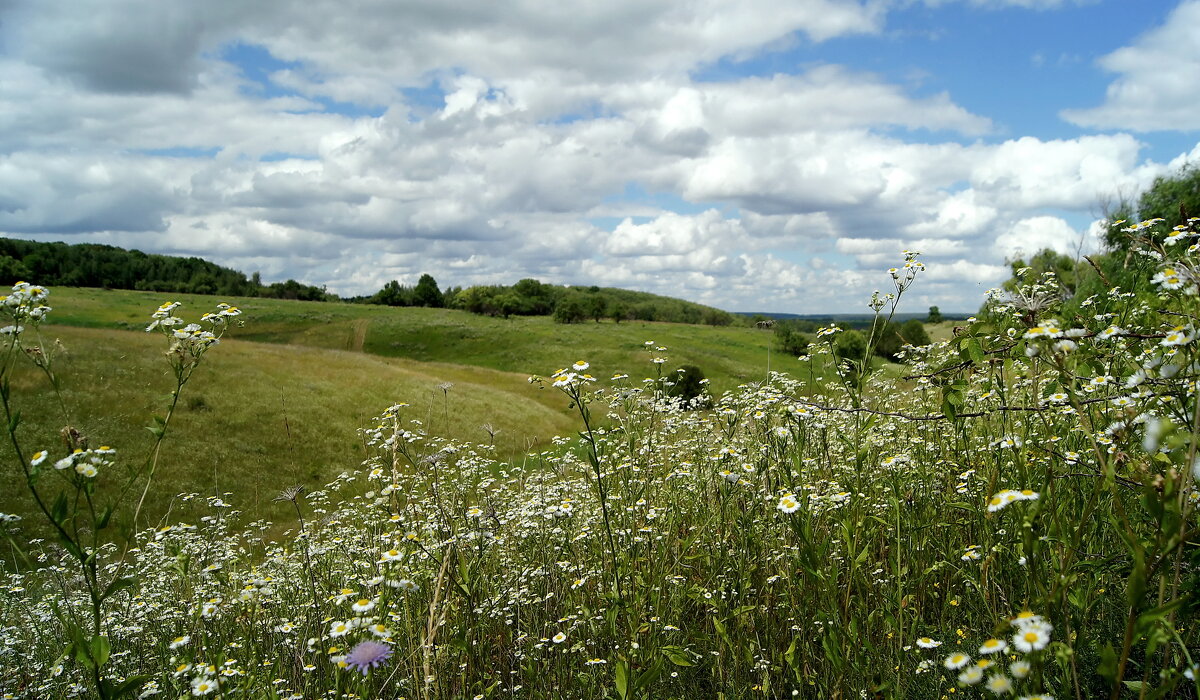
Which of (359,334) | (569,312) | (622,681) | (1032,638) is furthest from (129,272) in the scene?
(1032,638)

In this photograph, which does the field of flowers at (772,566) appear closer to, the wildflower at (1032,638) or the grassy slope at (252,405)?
the wildflower at (1032,638)

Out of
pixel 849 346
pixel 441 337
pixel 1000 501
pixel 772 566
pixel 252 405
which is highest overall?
pixel 849 346

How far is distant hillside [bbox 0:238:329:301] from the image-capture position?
98.7 meters

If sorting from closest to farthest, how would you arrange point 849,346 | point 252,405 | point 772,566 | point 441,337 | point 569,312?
point 772,566, point 849,346, point 252,405, point 441,337, point 569,312

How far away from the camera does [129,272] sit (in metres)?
108

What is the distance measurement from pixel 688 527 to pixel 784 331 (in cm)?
205

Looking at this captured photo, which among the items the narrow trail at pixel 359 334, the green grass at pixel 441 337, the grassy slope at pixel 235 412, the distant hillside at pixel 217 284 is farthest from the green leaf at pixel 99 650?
the distant hillside at pixel 217 284

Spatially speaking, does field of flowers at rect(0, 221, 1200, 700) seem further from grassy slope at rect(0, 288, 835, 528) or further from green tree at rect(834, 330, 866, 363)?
grassy slope at rect(0, 288, 835, 528)

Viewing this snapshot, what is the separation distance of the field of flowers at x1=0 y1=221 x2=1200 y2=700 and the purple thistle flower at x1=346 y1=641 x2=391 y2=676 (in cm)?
2

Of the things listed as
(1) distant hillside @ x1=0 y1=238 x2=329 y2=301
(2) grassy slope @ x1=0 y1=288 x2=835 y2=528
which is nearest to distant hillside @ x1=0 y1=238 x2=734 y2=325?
(1) distant hillside @ x1=0 y1=238 x2=329 y2=301

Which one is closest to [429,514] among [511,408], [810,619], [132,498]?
[810,619]

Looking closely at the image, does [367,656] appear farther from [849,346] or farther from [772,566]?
[849,346]

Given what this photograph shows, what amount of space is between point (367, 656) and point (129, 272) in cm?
13345

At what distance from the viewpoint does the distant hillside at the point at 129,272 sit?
98.7 m
